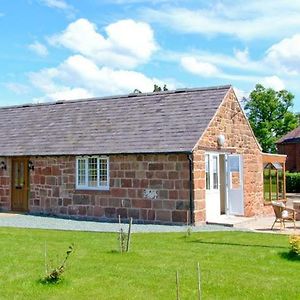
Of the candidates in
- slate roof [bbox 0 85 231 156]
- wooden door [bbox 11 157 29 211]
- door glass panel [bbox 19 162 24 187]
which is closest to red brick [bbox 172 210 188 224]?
slate roof [bbox 0 85 231 156]

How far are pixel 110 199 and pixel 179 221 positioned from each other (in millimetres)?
3209

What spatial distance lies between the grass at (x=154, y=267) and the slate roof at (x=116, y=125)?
549 cm

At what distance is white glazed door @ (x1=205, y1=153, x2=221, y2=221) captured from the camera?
19.5 m

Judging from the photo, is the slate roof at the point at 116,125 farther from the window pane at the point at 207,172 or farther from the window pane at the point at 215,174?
the window pane at the point at 215,174

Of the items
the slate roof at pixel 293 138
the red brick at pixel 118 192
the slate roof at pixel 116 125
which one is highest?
the slate roof at pixel 293 138

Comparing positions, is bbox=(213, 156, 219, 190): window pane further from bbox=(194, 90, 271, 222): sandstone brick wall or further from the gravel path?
the gravel path

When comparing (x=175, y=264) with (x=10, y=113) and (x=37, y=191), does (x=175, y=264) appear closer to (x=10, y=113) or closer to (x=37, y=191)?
(x=37, y=191)

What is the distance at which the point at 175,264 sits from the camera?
1068 cm

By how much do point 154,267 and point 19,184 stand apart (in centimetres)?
1399

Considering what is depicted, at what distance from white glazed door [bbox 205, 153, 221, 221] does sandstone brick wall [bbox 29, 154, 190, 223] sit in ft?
4.80

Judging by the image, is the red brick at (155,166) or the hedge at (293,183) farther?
the hedge at (293,183)

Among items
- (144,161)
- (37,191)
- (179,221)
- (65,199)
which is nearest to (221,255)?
(179,221)

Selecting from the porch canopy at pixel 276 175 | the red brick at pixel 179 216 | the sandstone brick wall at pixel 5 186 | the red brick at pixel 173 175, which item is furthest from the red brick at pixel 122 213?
the porch canopy at pixel 276 175

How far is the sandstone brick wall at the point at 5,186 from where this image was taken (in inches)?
917
